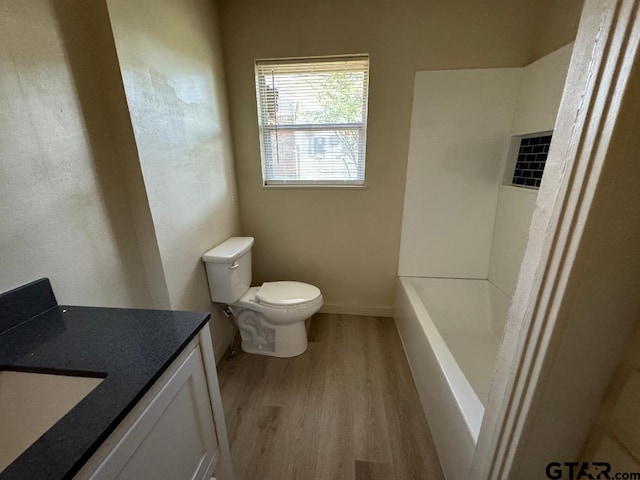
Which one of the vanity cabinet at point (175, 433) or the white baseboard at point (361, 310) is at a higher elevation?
the vanity cabinet at point (175, 433)

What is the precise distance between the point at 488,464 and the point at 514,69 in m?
2.12

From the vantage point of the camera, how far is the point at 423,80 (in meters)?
1.79

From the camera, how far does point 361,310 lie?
2.34 meters

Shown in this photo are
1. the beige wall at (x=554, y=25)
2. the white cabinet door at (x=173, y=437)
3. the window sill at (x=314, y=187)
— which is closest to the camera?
the white cabinet door at (x=173, y=437)

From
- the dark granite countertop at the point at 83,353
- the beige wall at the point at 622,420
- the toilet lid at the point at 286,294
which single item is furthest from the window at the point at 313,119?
the beige wall at the point at 622,420

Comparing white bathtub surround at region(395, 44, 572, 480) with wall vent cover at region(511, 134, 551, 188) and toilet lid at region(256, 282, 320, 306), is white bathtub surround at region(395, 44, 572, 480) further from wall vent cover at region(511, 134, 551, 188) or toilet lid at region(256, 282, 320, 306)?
toilet lid at region(256, 282, 320, 306)

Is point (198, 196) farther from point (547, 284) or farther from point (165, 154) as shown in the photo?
point (547, 284)

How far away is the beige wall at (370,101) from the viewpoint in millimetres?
1689

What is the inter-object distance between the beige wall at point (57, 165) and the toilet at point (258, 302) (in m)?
0.55

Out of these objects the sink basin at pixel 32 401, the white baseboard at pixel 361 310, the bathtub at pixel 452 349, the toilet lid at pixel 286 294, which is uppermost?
the sink basin at pixel 32 401

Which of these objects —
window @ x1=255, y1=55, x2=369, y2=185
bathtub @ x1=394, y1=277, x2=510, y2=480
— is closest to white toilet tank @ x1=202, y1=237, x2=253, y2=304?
window @ x1=255, y1=55, x2=369, y2=185

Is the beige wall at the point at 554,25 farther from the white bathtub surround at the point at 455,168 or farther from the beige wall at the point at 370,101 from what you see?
the white bathtub surround at the point at 455,168

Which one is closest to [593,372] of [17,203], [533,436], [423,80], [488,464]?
[533,436]

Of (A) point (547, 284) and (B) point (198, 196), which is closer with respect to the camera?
(A) point (547, 284)
